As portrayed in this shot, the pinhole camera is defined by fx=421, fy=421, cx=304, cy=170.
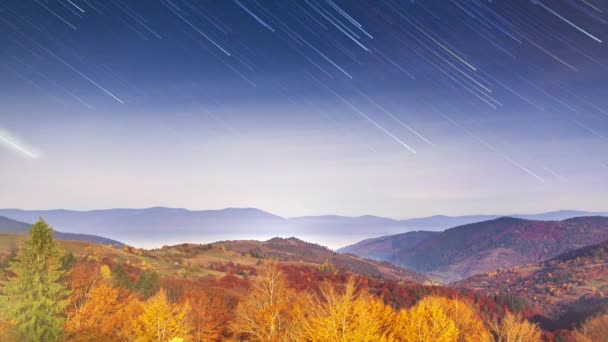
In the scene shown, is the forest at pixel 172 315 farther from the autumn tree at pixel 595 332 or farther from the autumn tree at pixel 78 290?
the autumn tree at pixel 595 332

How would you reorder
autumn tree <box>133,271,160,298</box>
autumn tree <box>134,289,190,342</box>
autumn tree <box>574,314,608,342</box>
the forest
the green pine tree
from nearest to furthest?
the forest, autumn tree <box>134,289,190,342</box>, the green pine tree, autumn tree <box>133,271,160,298</box>, autumn tree <box>574,314,608,342</box>

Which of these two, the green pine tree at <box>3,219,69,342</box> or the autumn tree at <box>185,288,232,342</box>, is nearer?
the green pine tree at <box>3,219,69,342</box>

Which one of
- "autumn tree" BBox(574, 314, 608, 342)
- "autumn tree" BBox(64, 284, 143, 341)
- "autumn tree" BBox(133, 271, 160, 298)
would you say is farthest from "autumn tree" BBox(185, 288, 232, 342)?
"autumn tree" BBox(574, 314, 608, 342)

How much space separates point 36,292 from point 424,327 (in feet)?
127

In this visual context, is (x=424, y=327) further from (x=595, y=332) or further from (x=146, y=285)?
(x=595, y=332)

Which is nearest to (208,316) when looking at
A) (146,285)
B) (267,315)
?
(146,285)

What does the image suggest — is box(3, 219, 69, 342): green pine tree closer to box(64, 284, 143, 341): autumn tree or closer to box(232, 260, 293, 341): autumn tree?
box(64, 284, 143, 341): autumn tree

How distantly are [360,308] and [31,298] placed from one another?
34.7 meters

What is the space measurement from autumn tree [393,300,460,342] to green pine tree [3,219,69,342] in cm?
3411

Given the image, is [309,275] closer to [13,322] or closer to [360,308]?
[13,322]

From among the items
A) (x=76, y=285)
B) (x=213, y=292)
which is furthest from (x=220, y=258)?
(x=76, y=285)

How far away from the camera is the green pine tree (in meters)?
41.7

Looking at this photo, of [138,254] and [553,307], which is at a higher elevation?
[138,254]

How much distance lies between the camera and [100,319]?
4969cm
